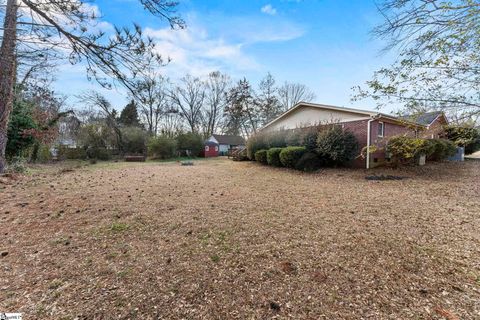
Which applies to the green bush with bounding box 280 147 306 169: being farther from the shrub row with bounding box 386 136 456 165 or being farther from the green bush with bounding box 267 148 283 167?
the shrub row with bounding box 386 136 456 165

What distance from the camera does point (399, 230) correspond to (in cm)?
350

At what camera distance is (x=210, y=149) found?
28.4 metres

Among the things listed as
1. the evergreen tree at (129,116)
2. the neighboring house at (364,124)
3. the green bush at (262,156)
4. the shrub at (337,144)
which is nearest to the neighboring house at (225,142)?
the evergreen tree at (129,116)

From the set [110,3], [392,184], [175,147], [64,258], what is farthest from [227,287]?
[175,147]

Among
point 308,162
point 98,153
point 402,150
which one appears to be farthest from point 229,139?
point 402,150

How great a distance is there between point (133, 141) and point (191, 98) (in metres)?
13.2

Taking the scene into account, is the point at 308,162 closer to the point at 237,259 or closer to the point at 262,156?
the point at 262,156

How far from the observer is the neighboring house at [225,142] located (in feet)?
109

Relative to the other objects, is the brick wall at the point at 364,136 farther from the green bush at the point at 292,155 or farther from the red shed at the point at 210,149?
the red shed at the point at 210,149

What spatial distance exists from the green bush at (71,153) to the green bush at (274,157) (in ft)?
62.6

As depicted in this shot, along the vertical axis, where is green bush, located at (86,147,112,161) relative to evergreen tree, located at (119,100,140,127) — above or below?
below

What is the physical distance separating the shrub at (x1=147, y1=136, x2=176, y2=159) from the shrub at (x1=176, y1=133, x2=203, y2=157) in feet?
6.23

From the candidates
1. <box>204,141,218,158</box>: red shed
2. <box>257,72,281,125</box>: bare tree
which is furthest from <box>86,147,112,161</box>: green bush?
<box>257,72,281,125</box>: bare tree

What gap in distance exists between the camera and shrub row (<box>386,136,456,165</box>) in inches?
356
